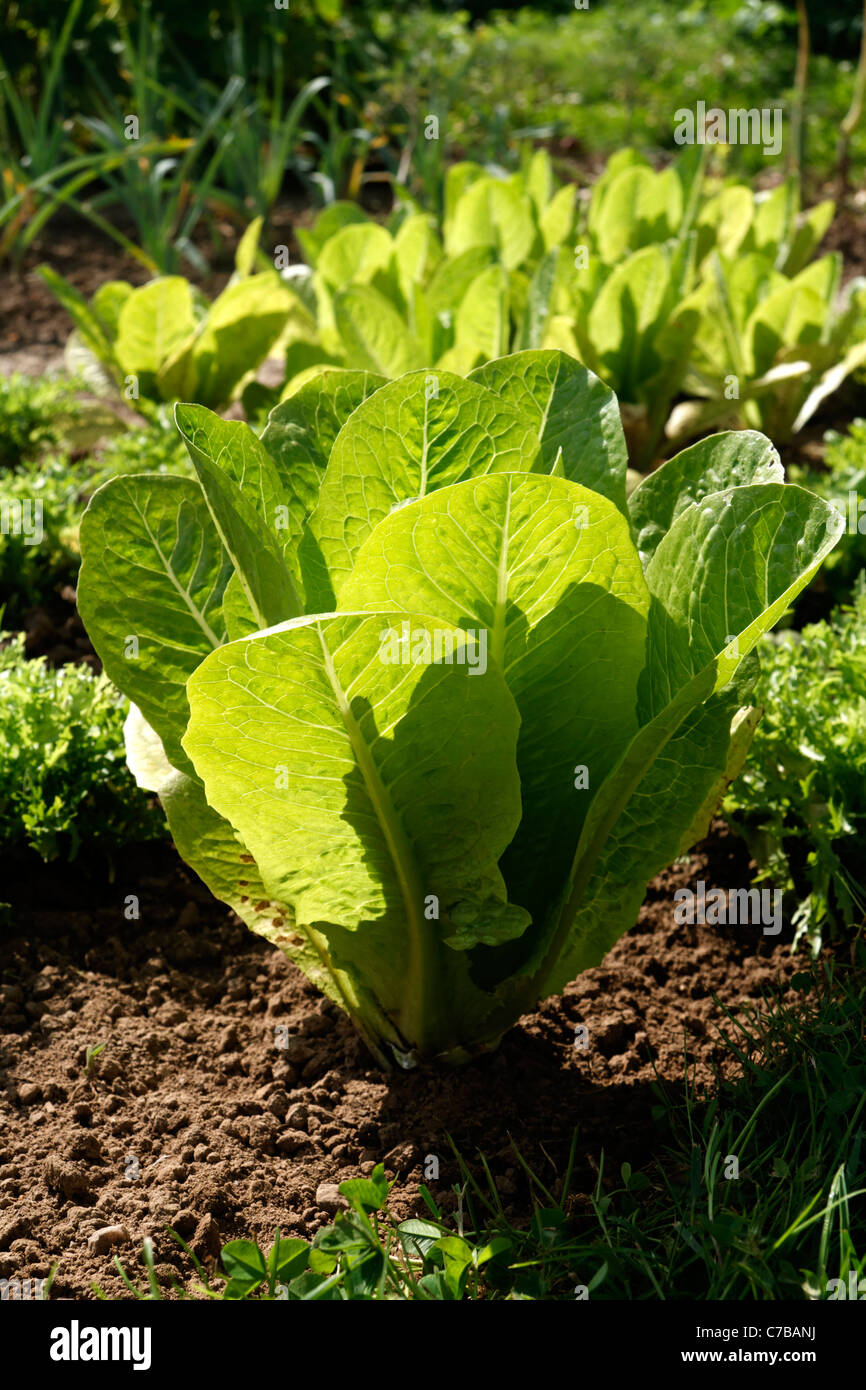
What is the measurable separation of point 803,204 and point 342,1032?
706cm

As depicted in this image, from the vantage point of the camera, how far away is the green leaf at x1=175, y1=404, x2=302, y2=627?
1593 mm

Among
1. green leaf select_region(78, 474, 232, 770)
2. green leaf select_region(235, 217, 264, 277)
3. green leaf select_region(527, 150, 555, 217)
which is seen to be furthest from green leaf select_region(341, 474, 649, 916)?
green leaf select_region(527, 150, 555, 217)

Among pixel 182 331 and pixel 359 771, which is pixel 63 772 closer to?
pixel 359 771

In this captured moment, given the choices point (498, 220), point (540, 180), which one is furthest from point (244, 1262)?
point (540, 180)

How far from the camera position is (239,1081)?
2062 millimetres

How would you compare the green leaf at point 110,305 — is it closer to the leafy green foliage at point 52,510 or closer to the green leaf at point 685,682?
the leafy green foliage at point 52,510

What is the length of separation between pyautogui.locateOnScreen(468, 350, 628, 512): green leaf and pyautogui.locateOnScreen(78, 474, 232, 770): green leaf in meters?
0.48

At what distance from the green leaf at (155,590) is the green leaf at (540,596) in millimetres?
328

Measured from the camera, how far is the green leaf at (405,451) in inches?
66.3

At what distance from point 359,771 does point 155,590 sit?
48cm

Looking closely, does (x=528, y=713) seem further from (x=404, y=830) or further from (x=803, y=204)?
(x=803, y=204)
